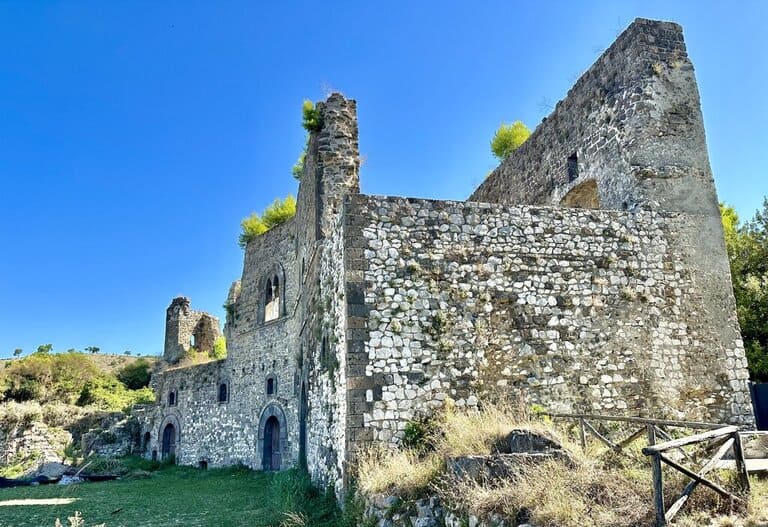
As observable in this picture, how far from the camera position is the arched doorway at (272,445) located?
22.0 meters

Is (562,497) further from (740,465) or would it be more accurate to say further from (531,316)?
(531,316)

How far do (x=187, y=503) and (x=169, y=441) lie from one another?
14.5m

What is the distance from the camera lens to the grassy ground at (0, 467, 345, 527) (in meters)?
10.6

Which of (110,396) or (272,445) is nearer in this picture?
(272,445)

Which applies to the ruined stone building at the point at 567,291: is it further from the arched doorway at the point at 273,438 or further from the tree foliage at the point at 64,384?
the tree foliage at the point at 64,384

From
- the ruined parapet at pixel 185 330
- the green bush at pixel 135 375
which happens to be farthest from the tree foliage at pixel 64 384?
the ruined parapet at pixel 185 330

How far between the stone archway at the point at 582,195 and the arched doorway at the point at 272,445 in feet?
44.6

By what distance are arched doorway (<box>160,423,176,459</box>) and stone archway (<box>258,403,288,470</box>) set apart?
22.3ft

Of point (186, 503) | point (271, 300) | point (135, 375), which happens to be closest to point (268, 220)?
point (271, 300)

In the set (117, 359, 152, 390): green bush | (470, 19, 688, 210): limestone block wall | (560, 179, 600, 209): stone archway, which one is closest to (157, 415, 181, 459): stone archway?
(117, 359, 152, 390): green bush

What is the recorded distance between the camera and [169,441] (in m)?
27.7

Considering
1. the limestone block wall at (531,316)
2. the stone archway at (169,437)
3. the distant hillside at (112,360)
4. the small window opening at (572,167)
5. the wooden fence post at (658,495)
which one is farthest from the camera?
the distant hillside at (112,360)

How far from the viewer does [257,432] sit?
22.8 meters

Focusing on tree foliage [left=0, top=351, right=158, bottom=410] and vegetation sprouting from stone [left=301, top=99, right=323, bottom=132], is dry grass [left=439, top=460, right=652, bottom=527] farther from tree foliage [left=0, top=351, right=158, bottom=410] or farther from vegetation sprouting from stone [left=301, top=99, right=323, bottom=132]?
tree foliage [left=0, top=351, right=158, bottom=410]
